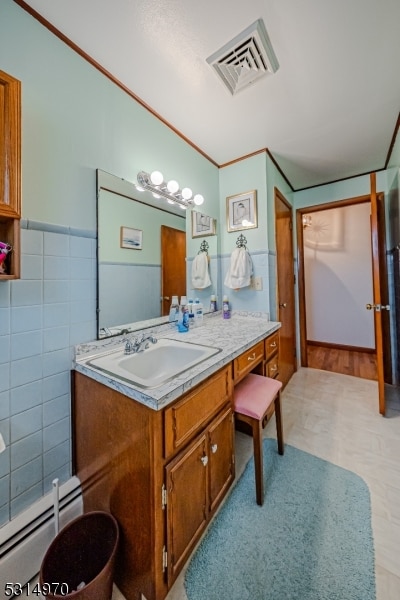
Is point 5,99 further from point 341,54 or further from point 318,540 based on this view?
point 318,540

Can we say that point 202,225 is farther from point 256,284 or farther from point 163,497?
point 163,497

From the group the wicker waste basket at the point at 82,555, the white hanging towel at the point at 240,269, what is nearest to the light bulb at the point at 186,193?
the white hanging towel at the point at 240,269

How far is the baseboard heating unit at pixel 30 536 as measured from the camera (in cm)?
87

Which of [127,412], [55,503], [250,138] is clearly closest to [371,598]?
[127,412]

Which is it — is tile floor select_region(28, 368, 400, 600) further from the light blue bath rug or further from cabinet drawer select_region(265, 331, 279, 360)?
cabinet drawer select_region(265, 331, 279, 360)

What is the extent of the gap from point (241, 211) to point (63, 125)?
1480 mm

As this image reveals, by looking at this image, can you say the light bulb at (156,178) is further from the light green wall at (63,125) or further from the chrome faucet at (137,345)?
the chrome faucet at (137,345)

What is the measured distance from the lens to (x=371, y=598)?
0.83 metres

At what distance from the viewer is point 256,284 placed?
6.79 ft

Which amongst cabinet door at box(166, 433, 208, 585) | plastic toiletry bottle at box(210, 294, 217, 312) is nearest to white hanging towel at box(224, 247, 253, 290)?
plastic toiletry bottle at box(210, 294, 217, 312)

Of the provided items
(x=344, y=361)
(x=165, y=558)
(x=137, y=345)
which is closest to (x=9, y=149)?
(x=137, y=345)

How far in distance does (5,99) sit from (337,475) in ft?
7.72

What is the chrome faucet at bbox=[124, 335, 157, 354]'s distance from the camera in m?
1.17

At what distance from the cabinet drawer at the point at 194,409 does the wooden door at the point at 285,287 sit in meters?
1.31
